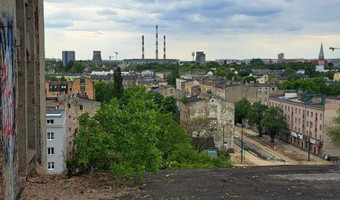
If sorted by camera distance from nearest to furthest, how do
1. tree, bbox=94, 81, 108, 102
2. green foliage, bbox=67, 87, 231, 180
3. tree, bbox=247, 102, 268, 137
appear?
green foliage, bbox=67, 87, 231, 180
tree, bbox=247, 102, 268, 137
tree, bbox=94, 81, 108, 102

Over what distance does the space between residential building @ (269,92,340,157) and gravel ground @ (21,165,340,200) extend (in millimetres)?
32750

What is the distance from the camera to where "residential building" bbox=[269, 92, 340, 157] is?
49750mm

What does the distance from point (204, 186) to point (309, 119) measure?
41.6 metres

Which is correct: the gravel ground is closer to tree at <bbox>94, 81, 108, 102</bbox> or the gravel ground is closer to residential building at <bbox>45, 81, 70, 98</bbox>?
tree at <bbox>94, 81, 108, 102</bbox>

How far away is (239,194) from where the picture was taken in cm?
1447

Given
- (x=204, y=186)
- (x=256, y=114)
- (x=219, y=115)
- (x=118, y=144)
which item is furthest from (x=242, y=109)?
(x=118, y=144)

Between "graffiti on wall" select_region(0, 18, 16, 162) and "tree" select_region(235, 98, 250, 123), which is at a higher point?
"graffiti on wall" select_region(0, 18, 16, 162)

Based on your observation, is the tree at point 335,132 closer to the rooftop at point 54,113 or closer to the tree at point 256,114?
the tree at point 256,114

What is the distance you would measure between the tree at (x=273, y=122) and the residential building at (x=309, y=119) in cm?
132

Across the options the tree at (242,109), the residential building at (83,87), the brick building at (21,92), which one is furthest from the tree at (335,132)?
the residential building at (83,87)

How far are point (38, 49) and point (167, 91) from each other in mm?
74455

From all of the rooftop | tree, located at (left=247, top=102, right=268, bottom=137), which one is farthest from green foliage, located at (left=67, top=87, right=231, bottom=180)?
tree, located at (left=247, top=102, right=268, bottom=137)

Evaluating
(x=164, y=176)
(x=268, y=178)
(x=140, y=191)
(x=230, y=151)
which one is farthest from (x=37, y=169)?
(x=230, y=151)

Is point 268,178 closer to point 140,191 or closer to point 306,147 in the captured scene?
point 140,191
